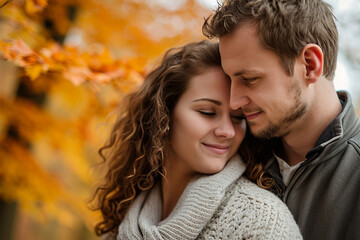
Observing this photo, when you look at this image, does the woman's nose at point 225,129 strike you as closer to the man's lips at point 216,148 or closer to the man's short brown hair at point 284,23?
the man's lips at point 216,148

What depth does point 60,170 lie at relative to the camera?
33.8 feet

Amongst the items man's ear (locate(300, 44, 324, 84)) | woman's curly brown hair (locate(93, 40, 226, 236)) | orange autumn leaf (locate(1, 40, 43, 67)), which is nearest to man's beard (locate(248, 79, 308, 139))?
man's ear (locate(300, 44, 324, 84))

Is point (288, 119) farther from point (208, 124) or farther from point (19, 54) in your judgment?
point (19, 54)

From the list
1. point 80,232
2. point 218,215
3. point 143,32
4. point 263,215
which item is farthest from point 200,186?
point 80,232

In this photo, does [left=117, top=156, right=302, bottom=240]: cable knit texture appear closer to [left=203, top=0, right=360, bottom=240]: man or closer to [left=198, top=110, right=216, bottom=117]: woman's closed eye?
[left=203, top=0, right=360, bottom=240]: man

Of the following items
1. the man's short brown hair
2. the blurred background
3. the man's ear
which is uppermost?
the man's short brown hair

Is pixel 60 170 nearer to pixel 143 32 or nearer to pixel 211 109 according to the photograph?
pixel 143 32

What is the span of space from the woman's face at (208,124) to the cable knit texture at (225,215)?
92 millimetres

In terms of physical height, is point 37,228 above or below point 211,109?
below

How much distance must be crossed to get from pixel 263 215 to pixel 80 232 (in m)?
9.11

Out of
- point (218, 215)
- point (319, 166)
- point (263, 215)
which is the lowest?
point (218, 215)

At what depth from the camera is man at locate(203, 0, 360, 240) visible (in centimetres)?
190

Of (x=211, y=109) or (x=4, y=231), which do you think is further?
(x=4, y=231)

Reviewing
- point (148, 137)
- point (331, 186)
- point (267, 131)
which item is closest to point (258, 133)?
point (267, 131)
